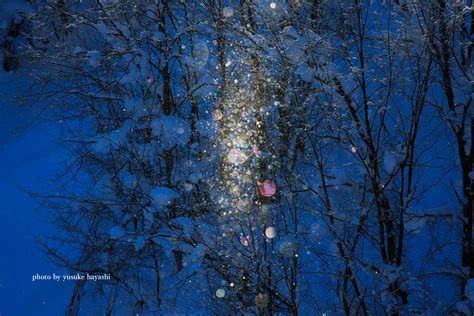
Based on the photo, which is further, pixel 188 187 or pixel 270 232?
pixel 188 187

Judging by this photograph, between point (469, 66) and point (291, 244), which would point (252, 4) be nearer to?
point (469, 66)

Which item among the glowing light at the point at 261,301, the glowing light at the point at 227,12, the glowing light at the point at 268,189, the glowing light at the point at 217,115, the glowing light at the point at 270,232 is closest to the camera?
the glowing light at the point at 261,301

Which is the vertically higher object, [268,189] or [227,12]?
[227,12]

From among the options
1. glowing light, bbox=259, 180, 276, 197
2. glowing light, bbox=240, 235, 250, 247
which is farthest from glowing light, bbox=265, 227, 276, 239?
glowing light, bbox=259, 180, 276, 197

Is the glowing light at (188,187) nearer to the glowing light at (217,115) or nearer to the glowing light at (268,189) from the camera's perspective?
the glowing light at (217,115)

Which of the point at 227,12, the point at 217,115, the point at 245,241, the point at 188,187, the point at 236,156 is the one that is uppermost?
the point at 227,12

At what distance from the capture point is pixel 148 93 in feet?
29.3

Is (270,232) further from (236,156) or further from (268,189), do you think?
(236,156)

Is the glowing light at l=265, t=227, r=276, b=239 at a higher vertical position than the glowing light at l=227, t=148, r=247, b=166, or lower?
lower

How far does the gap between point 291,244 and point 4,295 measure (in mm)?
8376

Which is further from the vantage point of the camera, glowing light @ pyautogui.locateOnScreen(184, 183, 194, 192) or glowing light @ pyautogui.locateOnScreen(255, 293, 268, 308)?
glowing light @ pyautogui.locateOnScreen(184, 183, 194, 192)

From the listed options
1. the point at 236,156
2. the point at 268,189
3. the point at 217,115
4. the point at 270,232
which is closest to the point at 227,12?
the point at 217,115

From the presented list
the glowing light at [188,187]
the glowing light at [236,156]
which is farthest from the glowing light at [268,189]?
the glowing light at [188,187]

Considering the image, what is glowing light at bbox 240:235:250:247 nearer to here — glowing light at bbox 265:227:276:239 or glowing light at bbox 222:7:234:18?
glowing light at bbox 265:227:276:239
